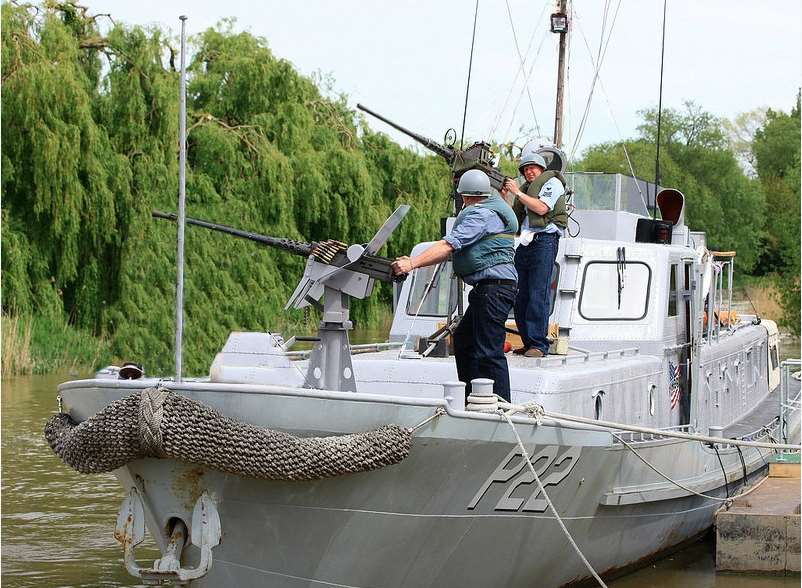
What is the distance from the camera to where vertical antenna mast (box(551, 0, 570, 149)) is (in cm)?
1413

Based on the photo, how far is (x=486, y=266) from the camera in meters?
9.29

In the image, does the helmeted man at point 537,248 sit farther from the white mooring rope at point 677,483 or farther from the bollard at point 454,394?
the bollard at point 454,394

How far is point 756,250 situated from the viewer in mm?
58719

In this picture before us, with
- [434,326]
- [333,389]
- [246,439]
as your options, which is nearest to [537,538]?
[333,389]

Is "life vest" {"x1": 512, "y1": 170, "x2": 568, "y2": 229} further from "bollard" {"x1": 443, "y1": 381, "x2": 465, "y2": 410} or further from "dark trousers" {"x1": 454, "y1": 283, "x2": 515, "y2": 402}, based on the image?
"bollard" {"x1": 443, "y1": 381, "x2": 465, "y2": 410}

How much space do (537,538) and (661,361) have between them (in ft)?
8.80

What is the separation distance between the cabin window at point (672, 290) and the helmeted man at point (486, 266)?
301 cm

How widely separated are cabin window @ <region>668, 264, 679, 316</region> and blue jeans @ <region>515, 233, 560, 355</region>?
50.4 inches

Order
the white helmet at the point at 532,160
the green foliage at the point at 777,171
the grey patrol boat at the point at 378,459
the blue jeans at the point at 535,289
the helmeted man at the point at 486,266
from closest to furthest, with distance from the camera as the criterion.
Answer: the grey patrol boat at the point at 378,459
the helmeted man at the point at 486,266
the blue jeans at the point at 535,289
the white helmet at the point at 532,160
the green foliage at the point at 777,171

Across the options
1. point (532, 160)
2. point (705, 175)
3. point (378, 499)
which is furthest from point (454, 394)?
point (705, 175)

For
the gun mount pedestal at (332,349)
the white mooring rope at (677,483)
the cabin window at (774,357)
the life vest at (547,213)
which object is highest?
the life vest at (547,213)

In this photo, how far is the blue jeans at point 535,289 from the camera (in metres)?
11.0

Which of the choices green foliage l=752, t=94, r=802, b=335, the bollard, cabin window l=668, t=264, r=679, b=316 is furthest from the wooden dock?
green foliage l=752, t=94, r=802, b=335

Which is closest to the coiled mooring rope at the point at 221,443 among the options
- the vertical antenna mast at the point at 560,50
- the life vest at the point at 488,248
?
the life vest at the point at 488,248
